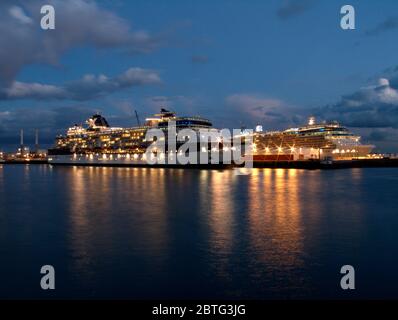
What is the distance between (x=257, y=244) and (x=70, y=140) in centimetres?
8990

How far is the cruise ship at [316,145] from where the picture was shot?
76.6 m

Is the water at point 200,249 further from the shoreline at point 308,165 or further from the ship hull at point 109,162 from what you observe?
the ship hull at point 109,162

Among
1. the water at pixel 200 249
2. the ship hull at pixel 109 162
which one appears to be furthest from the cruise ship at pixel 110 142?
the water at pixel 200 249

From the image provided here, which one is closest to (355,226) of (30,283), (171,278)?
(171,278)

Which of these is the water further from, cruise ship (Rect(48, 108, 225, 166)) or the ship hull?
cruise ship (Rect(48, 108, 225, 166))

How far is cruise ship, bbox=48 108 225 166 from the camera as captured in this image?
77875 mm

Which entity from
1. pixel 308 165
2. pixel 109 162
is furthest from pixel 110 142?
pixel 308 165

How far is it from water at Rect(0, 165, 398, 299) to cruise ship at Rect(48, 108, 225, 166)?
52.5 m

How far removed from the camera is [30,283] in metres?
9.05

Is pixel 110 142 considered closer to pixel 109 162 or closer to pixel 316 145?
pixel 109 162

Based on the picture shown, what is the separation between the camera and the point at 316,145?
8006cm

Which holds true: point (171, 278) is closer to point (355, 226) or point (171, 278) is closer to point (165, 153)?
point (355, 226)

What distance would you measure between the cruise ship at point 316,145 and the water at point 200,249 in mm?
54971

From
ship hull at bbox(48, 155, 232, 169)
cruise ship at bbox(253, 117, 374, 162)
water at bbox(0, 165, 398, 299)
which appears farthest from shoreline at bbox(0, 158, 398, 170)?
water at bbox(0, 165, 398, 299)
